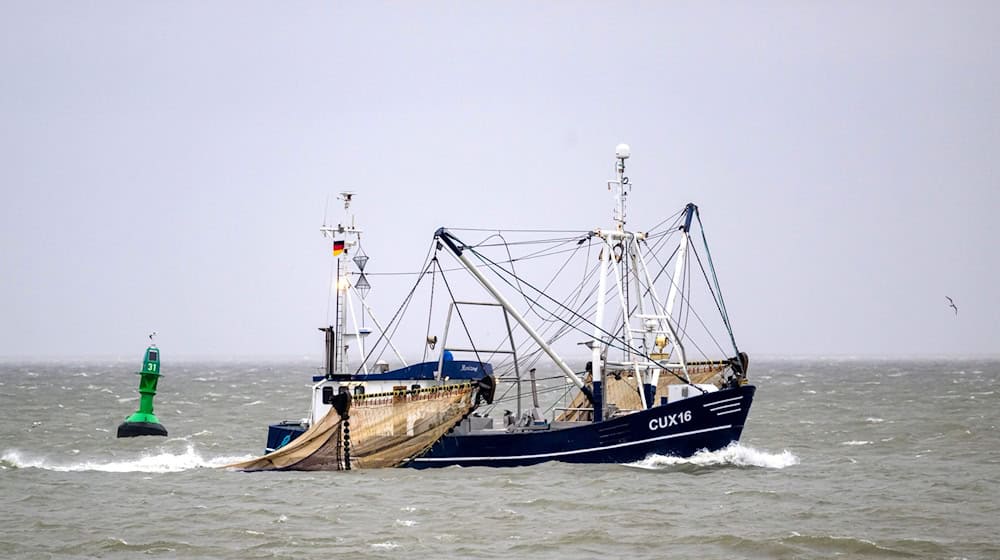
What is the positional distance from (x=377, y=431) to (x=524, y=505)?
799 centimetres

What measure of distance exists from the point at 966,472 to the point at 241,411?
159ft

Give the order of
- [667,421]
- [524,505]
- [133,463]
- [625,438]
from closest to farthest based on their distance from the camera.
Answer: [524,505], [667,421], [625,438], [133,463]

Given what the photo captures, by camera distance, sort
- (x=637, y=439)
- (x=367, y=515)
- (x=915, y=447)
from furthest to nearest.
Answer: (x=915, y=447)
(x=637, y=439)
(x=367, y=515)

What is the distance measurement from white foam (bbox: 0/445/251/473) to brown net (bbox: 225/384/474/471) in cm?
410

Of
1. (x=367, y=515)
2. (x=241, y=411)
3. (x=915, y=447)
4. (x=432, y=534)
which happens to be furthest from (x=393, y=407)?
(x=241, y=411)

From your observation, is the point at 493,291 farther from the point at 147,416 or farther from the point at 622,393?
the point at 147,416

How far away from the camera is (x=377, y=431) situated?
35.0 metres

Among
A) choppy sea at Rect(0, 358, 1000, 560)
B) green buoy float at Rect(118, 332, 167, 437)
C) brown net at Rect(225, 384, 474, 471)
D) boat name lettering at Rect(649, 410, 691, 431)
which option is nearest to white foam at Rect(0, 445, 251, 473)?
choppy sea at Rect(0, 358, 1000, 560)

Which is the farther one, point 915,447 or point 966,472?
point 915,447

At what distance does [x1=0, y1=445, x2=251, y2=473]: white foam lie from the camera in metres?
37.3

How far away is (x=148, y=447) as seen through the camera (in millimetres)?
45906

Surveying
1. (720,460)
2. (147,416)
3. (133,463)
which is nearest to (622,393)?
(720,460)

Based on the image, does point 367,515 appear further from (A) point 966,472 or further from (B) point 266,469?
(A) point 966,472

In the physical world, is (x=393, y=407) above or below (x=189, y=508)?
above
